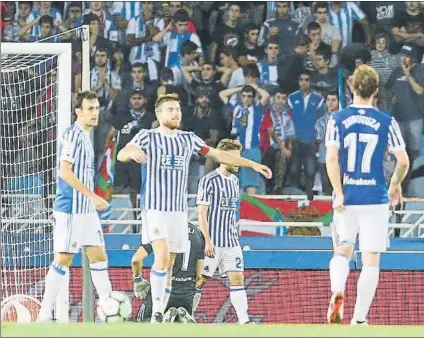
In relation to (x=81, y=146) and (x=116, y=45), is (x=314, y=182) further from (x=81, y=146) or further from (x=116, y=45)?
(x=81, y=146)

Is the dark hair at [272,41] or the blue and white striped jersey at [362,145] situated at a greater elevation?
the dark hair at [272,41]

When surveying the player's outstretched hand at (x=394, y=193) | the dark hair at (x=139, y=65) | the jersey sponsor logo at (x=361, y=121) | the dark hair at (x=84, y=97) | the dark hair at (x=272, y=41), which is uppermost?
the dark hair at (x=272, y=41)

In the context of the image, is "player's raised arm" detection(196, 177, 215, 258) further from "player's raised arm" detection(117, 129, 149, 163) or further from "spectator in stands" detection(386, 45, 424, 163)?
"spectator in stands" detection(386, 45, 424, 163)

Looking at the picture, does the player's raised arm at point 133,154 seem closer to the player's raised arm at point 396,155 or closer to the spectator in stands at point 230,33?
the player's raised arm at point 396,155

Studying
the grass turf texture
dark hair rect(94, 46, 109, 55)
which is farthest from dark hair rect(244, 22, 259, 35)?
the grass turf texture

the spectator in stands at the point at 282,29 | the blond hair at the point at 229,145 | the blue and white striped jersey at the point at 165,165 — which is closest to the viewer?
the blue and white striped jersey at the point at 165,165

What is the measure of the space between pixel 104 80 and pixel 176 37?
0.95 meters

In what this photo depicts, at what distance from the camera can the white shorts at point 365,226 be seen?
8.84m

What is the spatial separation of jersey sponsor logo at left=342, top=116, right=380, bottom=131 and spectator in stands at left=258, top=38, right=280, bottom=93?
19.0 ft

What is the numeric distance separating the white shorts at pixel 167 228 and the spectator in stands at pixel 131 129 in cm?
427

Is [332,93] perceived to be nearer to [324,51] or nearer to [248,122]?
[324,51]

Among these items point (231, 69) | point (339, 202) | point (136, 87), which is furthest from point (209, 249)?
point (231, 69)

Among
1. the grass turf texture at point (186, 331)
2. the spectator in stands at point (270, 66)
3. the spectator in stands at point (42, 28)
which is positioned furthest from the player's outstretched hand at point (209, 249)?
the spectator in stands at point (42, 28)

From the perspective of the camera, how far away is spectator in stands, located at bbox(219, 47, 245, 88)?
48.3 ft
